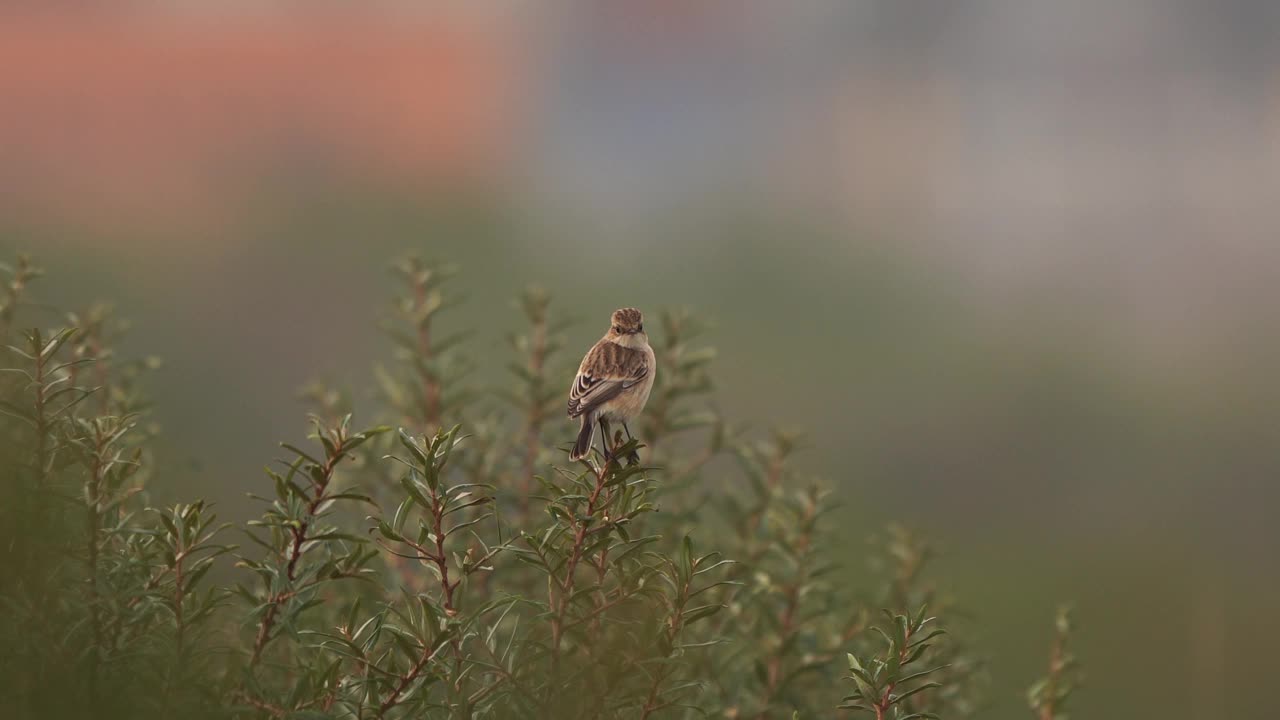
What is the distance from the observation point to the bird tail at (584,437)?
2.95 meters

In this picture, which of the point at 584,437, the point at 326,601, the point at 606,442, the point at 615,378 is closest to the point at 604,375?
the point at 615,378

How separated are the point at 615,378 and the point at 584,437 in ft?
1.17

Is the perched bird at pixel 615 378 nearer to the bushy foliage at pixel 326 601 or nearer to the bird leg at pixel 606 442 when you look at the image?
the bird leg at pixel 606 442

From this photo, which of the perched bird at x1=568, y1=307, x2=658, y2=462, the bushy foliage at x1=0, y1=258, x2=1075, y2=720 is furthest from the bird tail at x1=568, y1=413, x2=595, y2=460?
the bushy foliage at x1=0, y1=258, x2=1075, y2=720

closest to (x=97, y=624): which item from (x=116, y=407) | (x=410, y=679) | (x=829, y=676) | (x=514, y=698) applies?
(x=410, y=679)

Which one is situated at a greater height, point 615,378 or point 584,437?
point 615,378

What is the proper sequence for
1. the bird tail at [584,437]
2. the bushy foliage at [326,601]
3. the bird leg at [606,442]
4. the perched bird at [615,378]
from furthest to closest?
1. the perched bird at [615,378]
2. the bird tail at [584,437]
3. the bird leg at [606,442]
4. the bushy foliage at [326,601]

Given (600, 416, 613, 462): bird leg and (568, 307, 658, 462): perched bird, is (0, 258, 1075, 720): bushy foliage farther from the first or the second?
(568, 307, 658, 462): perched bird

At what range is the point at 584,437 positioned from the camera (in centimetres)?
313

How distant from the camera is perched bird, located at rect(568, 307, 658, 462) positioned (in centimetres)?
332

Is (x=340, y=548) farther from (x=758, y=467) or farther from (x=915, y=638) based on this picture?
(x=758, y=467)

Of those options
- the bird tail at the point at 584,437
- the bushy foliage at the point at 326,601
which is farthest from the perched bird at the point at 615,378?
the bushy foliage at the point at 326,601

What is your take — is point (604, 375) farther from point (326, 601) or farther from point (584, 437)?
point (326, 601)

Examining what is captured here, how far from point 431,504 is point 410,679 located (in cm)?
38
